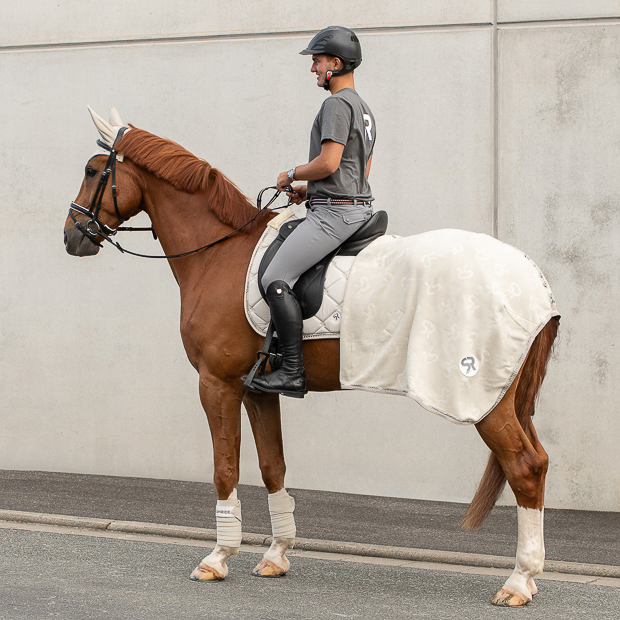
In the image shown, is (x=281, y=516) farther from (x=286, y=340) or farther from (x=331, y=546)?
(x=286, y=340)

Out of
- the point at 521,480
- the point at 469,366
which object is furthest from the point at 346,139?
the point at 521,480

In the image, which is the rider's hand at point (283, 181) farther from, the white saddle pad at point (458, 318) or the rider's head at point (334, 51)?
the white saddle pad at point (458, 318)

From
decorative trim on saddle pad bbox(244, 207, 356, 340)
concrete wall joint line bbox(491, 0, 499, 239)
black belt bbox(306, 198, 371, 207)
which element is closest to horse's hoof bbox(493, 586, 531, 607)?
decorative trim on saddle pad bbox(244, 207, 356, 340)

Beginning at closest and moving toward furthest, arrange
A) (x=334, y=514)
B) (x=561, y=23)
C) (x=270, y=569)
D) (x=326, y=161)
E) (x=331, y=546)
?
(x=326, y=161) → (x=270, y=569) → (x=331, y=546) → (x=334, y=514) → (x=561, y=23)

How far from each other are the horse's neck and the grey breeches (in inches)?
18.2

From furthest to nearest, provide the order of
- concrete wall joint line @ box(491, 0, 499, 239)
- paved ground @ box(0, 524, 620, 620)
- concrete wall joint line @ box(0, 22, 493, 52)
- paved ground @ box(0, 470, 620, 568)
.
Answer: concrete wall joint line @ box(0, 22, 493, 52)
concrete wall joint line @ box(491, 0, 499, 239)
paved ground @ box(0, 470, 620, 568)
paved ground @ box(0, 524, 620, 620)

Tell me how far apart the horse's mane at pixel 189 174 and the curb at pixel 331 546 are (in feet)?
7.35

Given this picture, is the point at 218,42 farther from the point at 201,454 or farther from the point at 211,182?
the point at 201,454

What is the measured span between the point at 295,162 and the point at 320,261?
3.31m

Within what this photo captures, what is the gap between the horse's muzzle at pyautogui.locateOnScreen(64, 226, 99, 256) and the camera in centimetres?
479

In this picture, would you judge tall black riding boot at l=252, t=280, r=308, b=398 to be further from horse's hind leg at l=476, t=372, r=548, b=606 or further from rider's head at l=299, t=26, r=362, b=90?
rider's head at l=299, t=26, r=362, b=90

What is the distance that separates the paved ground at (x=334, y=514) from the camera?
555cm

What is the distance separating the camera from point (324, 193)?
441 centimetres

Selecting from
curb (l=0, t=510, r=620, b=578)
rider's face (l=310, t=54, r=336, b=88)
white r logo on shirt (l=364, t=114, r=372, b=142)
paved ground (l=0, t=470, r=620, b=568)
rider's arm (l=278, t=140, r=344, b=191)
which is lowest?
paved ground (l=0, t=470, r=620, b=568)
